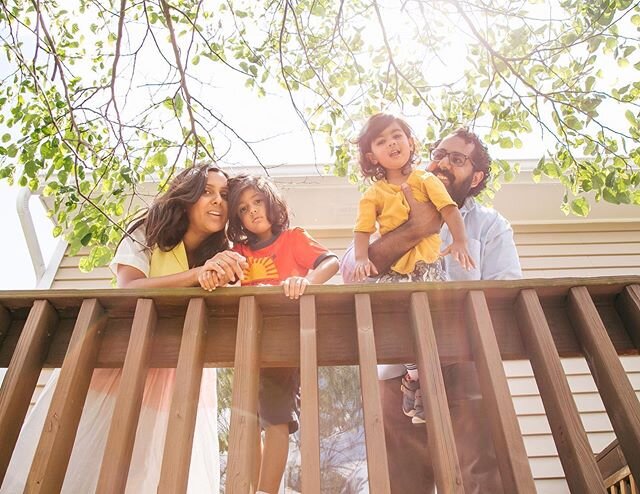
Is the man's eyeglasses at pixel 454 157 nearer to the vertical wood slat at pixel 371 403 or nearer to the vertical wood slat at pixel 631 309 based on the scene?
the vertical wood slat at pixel 631 309

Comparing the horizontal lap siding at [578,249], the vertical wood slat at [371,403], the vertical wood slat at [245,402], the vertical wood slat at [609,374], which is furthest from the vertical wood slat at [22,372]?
the horizontal lap siding at [578,249]

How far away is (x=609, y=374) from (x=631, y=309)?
253mm

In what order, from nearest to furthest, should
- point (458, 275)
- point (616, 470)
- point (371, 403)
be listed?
1. point (371, 403)
2. point (458, 275)
3. point (616, 470)

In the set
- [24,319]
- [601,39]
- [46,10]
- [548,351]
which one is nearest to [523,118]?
[601,39]

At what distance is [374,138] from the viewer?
2.43m

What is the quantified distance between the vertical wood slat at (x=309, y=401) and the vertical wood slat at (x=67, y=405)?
1.85 ft

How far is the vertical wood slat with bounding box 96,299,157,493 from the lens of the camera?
41.1 inches

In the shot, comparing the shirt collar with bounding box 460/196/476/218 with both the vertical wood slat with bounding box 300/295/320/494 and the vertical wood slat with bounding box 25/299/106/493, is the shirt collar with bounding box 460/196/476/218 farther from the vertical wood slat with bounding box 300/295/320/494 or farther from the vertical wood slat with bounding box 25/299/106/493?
the vertical wood slat with bounding box 25/299/106/493

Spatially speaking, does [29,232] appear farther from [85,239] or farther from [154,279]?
[154,279]

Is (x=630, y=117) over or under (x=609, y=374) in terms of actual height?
over

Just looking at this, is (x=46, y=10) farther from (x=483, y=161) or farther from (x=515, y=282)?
(x=515, y=282)

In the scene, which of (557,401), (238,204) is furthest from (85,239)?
(557,401)

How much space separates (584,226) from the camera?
4.66m

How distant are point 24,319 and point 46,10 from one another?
2834mm
